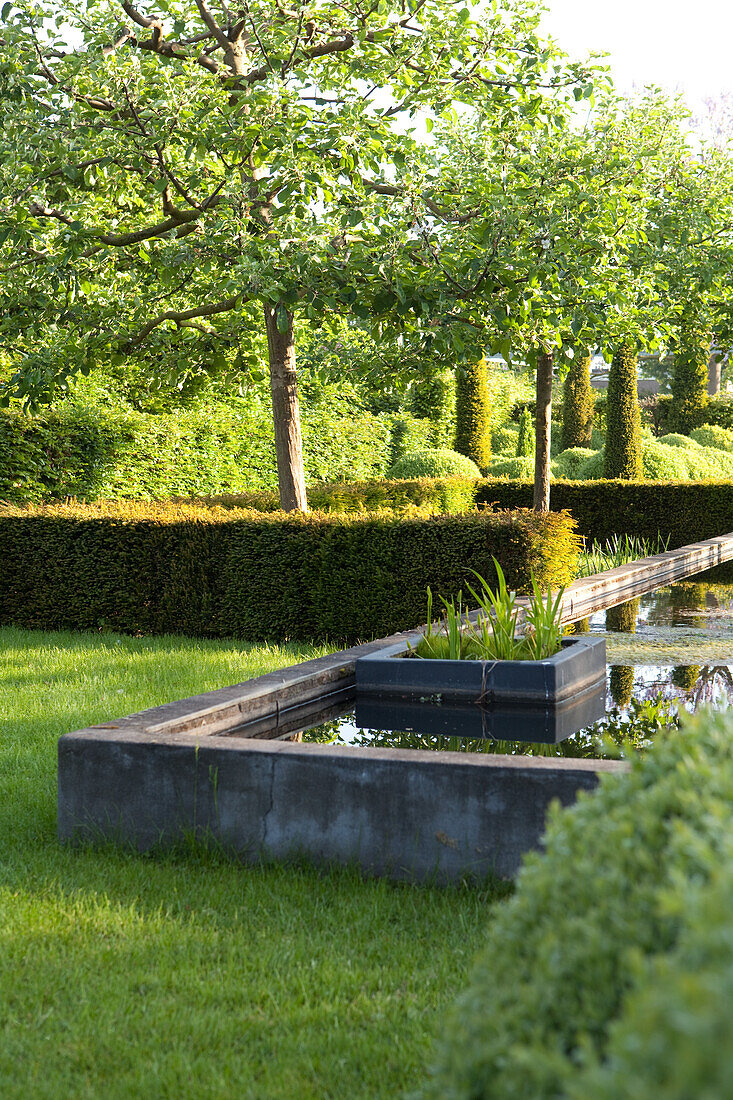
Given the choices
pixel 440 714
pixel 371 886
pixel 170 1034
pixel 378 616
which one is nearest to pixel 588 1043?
pixel 170 1034

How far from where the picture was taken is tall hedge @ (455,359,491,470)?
22.0 meters

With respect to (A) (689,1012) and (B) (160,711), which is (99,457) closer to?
(B) (160,711)

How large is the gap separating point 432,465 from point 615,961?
16981 millimetres

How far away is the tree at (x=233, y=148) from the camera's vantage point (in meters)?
7.16

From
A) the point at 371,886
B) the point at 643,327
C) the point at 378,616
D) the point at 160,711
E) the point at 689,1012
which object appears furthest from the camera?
the point at 643,327

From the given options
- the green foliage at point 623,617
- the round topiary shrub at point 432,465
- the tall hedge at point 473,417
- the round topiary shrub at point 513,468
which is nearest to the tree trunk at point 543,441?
the green foliage at point 623,617

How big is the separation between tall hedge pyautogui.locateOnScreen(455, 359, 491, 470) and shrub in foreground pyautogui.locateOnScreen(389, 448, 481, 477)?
11.6 ft

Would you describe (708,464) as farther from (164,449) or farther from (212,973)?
(212,973)

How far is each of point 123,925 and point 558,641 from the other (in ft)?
11.0

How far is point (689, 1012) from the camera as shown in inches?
39.1

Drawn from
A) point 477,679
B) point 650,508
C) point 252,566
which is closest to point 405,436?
point 650,508

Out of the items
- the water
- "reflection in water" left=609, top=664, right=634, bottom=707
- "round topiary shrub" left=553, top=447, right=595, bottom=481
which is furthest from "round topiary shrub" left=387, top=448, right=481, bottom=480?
"reflection in water" left=609, top=664, right=634, bottom=707

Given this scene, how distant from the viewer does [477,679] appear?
5.50 metres

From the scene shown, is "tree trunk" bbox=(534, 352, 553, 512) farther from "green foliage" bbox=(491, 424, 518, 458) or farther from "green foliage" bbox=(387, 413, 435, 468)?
"green foliage" bbox=(491, 424, 518, 458)
